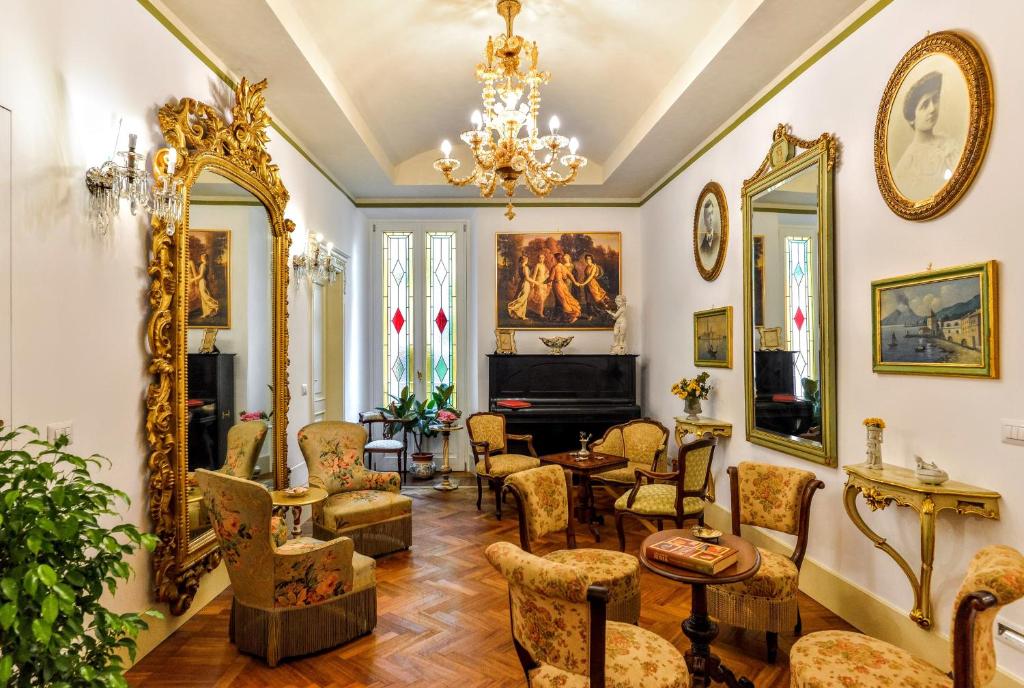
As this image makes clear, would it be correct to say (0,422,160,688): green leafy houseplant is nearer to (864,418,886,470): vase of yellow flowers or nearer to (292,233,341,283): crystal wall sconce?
(864,418,886,470): vase of yellow flowers

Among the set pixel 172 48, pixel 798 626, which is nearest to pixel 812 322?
pixel 798 626

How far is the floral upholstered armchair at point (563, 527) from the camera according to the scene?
323 cm

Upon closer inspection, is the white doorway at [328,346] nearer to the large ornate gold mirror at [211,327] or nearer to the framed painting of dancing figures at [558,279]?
the large ornate gold mirror at [211,327]

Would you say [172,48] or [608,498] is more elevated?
[172,48]

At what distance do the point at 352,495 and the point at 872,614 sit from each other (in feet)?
11.8

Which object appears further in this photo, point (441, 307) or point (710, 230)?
point (441, 307)

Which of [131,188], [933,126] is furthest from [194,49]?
[933,126]

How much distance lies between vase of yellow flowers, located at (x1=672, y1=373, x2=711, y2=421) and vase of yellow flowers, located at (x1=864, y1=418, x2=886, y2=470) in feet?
7.25

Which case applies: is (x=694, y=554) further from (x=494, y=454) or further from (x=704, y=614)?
(x=494, y=454)

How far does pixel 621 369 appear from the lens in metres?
→ 7.37

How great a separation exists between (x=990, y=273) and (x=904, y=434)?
946 mm

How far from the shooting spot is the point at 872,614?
11.4 ft

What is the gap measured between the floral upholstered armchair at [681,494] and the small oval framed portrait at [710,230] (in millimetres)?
1797

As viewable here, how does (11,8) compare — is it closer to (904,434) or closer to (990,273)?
(990,273)
